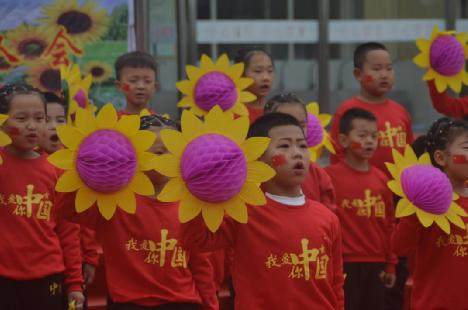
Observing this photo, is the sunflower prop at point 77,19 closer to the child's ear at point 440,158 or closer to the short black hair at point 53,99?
the short black hair at point 53,99

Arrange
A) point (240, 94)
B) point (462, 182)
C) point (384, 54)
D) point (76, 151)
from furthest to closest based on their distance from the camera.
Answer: point (384, 54) < point (240, 94) < point (462, 182) < point (76, 151)

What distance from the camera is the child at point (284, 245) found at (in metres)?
3.18

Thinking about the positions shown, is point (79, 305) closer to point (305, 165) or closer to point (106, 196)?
point (106, 196)

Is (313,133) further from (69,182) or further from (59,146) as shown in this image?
(69,182)

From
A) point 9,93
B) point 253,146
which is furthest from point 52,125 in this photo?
point 253,146

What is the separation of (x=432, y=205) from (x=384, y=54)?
212 cm

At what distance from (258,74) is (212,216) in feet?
8.37

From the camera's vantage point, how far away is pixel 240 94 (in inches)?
194

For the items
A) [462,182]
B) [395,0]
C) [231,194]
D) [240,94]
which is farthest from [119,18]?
[231,194]

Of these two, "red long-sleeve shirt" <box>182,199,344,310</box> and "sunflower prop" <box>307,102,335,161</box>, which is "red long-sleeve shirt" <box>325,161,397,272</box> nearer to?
"sunflower prop" <box>307,102,335,161</box>

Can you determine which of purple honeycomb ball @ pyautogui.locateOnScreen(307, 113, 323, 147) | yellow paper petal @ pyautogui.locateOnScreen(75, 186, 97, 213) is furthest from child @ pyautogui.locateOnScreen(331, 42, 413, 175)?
yellow paper petal @ pyautogui.locateOnScreen(75, 186, 97, 213)

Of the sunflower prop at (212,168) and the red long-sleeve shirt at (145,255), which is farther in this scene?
the red long-sleeve shirt at (145,255)

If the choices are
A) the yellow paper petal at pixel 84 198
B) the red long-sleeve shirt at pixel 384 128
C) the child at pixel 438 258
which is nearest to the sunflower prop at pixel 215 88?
the red long-sleeve shirt at pixel 384 128

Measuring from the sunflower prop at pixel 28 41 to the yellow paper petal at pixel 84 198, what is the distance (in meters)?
2.92
